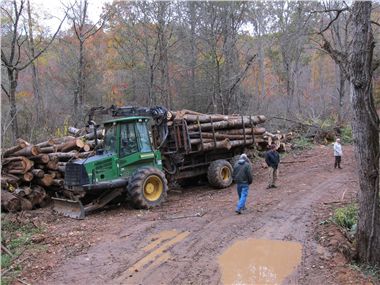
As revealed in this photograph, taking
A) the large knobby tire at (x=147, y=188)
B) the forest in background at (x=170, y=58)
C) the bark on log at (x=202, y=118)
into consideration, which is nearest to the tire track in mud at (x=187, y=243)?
the large knobby tire at (x=147, y=188)

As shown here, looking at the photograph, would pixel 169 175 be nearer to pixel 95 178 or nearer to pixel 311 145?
pixel 95 178

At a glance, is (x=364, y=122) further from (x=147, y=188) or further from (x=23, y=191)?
(x=23, y=191)

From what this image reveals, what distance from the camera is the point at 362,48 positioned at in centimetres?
678

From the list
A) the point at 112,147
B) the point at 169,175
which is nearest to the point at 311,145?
the point at 169,175

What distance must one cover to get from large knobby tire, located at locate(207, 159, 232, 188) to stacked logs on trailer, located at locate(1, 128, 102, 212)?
4.09 m

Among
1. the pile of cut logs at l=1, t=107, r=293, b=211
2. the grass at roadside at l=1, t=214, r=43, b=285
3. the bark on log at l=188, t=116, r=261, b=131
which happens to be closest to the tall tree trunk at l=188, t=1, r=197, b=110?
the bark on log at l=188, t=116, r=261, b=131

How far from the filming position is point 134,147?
465 inches

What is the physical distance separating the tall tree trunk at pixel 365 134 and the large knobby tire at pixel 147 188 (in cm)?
588

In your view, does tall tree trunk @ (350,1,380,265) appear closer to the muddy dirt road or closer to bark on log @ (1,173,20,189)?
the muddy dirt road

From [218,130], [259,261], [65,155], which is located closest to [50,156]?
[65,155]

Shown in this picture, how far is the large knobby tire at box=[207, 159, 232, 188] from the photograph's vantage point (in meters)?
14.0

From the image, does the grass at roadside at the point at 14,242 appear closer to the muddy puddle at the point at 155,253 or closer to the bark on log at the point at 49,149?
the muddy puddle at the point at 155,253

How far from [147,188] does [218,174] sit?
10.8 ft

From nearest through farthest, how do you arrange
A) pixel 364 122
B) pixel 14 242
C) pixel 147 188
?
pixel 364 122
pixel 14 242
pixel 147 188
